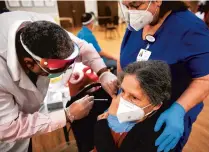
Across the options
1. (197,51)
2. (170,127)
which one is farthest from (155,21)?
(170,127)

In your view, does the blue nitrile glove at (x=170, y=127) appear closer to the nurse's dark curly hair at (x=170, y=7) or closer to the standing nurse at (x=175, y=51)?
the standing nurse at (x=175, y=51)

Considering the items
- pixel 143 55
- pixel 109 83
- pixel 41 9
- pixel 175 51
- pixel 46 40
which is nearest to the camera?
pixel 46 40

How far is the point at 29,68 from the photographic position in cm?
90

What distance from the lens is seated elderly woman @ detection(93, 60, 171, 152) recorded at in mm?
832

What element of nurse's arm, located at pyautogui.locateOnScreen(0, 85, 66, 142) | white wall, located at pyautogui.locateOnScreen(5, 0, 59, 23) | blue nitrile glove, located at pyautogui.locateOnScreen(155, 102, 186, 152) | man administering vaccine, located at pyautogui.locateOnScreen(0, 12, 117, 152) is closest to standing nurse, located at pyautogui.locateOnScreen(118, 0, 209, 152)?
blue nitrile glove, located at pyautogui.locateOnScreen(155, 102, 186, 152)

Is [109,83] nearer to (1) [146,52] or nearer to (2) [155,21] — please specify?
(1) [146,52]

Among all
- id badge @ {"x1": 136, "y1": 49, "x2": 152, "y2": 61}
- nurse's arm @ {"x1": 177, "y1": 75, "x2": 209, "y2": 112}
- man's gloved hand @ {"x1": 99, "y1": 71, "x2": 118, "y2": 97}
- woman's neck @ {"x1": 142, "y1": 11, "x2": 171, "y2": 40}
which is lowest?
man's gloved hand @ {"x1": 99, "y1": 71, "x2": 118, "y2": 97}

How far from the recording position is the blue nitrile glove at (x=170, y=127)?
839mm

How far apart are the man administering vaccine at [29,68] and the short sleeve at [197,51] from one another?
499 mm

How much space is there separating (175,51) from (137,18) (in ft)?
0.83

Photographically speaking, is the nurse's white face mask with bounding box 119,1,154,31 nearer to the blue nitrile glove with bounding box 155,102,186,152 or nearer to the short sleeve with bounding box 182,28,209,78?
the short sleeve with bounding box 182,28,209,78

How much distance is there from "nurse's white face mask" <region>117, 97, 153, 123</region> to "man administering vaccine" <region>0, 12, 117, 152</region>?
23 cm

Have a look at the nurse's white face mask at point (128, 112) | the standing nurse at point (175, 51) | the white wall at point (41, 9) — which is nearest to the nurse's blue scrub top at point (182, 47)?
the standing nurse at point (175, 51)

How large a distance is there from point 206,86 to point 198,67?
10 centimetres
